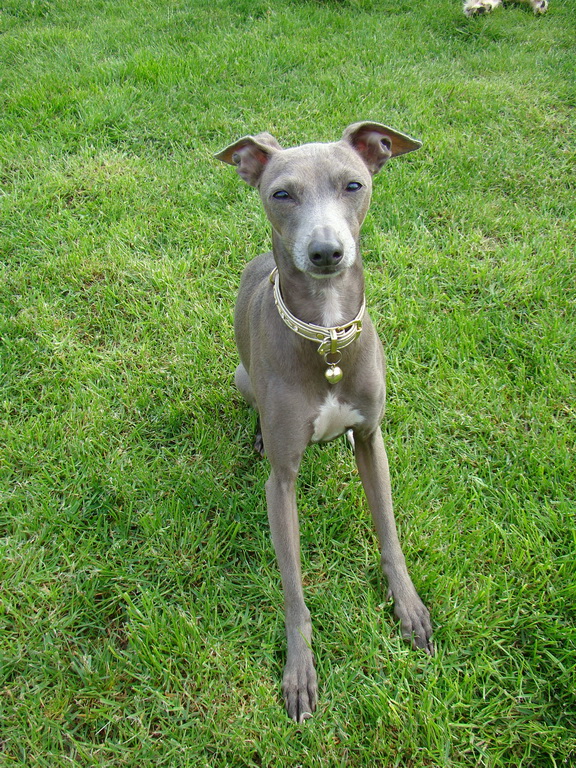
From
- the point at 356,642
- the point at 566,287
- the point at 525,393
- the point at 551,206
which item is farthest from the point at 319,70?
the point at 356,642

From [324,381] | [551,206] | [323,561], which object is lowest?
[323,561]

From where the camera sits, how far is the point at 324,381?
7.74 feet

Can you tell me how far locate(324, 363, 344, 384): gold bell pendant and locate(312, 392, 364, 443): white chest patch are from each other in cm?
8

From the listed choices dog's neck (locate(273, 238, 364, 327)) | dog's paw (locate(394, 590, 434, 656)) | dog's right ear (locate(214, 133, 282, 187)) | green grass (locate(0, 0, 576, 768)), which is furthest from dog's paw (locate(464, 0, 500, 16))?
dog's paw (locate(394, 590, 434, 656))

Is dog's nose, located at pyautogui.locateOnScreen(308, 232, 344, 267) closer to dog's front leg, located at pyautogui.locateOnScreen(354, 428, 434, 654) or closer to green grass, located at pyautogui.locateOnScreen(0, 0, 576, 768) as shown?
dog's front leg, located at pyautogui.locateOnScreen(354, 428, 434, 654)

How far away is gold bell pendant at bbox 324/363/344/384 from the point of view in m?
2.30

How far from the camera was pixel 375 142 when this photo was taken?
2.58 m

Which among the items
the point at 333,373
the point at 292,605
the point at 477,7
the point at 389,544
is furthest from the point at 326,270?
the point at 477,7

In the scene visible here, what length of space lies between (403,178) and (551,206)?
1099 mm

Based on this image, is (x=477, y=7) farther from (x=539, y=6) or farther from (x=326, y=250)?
(x=326, y=250)

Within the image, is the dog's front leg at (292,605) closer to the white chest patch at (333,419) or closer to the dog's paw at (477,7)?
the white chest patch at (333,419)

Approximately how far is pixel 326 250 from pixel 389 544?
4.14 feet

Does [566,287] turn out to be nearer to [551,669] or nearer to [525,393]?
[525,393]

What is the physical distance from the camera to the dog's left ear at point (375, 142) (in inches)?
97.9
